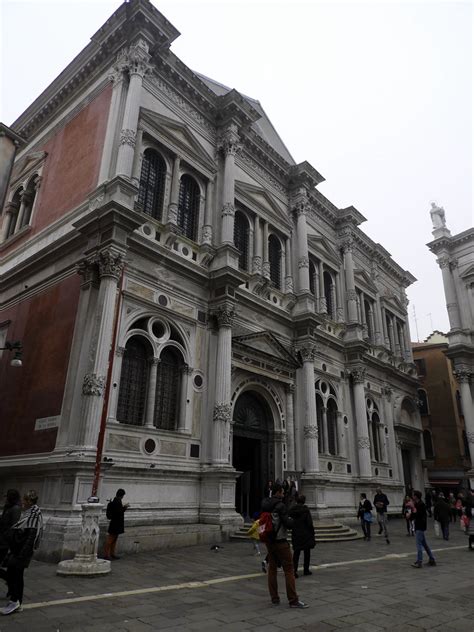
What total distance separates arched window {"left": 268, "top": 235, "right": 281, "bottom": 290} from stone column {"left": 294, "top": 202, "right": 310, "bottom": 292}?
3.27 ft

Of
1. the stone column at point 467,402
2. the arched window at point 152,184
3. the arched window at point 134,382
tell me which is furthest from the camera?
the stone column at point 467,402

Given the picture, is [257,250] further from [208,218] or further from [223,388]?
[223,388]

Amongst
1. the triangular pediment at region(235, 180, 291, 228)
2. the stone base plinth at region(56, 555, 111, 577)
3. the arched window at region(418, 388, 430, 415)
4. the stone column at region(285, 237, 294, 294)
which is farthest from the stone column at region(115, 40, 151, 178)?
the arched window at region(418, 388, 430, 415)

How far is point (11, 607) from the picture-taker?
6.00m

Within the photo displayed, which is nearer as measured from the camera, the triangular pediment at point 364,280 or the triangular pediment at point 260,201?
the triangular pediment at point 260,201

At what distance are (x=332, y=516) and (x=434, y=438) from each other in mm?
21053

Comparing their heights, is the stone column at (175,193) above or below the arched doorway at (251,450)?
above

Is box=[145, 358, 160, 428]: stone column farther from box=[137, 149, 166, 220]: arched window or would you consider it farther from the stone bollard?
box=[137, 149, 166, 220]: arched window

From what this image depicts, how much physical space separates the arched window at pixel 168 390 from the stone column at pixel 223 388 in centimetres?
129

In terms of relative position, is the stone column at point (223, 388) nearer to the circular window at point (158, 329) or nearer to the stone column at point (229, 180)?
the circular window at point (158, 329)

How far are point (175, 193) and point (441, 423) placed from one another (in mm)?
29309

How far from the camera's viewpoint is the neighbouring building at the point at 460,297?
32.0 metres

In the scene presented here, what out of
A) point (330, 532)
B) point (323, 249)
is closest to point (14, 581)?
point (330, 532)

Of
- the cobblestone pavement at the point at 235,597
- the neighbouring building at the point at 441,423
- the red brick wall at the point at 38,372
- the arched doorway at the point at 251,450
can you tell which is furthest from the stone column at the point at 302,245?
the neighbouring building at the point at 441,423
